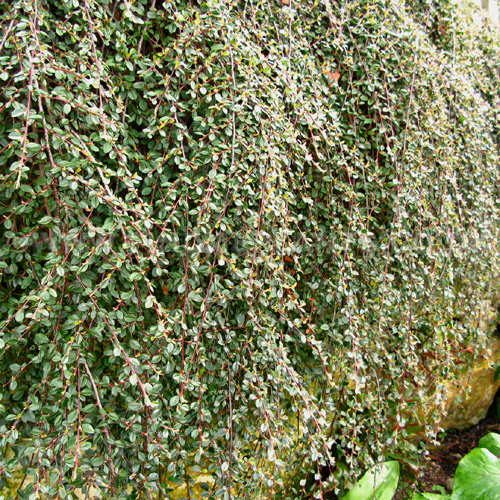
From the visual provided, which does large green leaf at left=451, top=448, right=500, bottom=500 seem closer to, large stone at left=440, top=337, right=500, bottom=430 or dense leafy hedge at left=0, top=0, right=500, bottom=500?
dense leafy hedge at left=0, top=0, right=500, bottom=500

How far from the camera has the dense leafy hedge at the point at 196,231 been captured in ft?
3.57

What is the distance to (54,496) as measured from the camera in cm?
104

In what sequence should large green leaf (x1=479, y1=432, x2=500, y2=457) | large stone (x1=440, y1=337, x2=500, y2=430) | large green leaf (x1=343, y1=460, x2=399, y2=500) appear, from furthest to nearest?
large stone (x1=440, y1=337, x2=500, y2=430) → large green leaf (x1=479, y1=432, x2=500, y2=457) → large green leaf (x1=343, y1=460, x2=399, y2=500)

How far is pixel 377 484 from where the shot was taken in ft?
5.49

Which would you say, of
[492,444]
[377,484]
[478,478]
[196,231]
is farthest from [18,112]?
[492,444]

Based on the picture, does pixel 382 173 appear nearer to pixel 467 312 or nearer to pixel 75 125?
pixel 467 312

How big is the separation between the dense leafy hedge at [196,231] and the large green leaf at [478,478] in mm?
238

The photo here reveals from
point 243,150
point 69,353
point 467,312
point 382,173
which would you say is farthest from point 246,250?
point 467,312

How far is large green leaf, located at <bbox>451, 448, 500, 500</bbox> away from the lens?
5.35ft

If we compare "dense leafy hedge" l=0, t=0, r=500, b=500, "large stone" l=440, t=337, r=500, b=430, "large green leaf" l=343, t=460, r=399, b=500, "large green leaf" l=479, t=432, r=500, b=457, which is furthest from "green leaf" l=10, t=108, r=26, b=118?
"large stone" l=440, t=337, r=500, b=430

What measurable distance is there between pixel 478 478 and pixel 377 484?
420mm

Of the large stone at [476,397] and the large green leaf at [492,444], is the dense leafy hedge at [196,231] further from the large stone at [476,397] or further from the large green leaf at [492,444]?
the large stone at [476,397]

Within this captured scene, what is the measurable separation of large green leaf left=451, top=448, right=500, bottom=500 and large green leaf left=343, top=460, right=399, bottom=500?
0.26m

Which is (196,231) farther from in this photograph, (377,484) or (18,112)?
(377,484)
